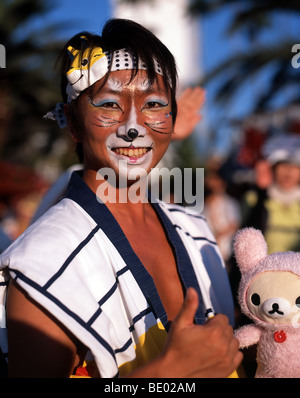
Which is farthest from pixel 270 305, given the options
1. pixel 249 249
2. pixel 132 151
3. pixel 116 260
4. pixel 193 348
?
pixel 132 151

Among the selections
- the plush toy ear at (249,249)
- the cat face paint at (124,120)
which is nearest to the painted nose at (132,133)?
the cat face paint at (124,120)

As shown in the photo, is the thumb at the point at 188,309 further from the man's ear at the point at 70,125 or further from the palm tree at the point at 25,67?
the palm tree at the point at 25,67

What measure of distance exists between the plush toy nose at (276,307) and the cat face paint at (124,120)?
0.56 meters

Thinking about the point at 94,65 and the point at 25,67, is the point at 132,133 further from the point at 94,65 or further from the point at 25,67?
the point at 25,67

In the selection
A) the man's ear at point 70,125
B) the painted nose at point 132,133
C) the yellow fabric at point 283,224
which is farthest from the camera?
the yellow fabric at point 283,224

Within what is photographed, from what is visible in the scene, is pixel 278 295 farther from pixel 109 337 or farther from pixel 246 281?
pixel 109 337

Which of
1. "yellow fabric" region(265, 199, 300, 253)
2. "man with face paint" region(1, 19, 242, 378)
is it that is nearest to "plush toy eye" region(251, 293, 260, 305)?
"man with face paint" region(1, 19, 242, 378)

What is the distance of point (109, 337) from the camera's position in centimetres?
137

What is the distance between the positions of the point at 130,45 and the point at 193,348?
940mm

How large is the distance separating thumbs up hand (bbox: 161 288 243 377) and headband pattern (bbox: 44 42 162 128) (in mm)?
741

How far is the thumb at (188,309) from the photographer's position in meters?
1.23

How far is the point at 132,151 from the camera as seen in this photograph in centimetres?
162

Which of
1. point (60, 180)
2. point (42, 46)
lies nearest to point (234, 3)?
point (42, 46)
